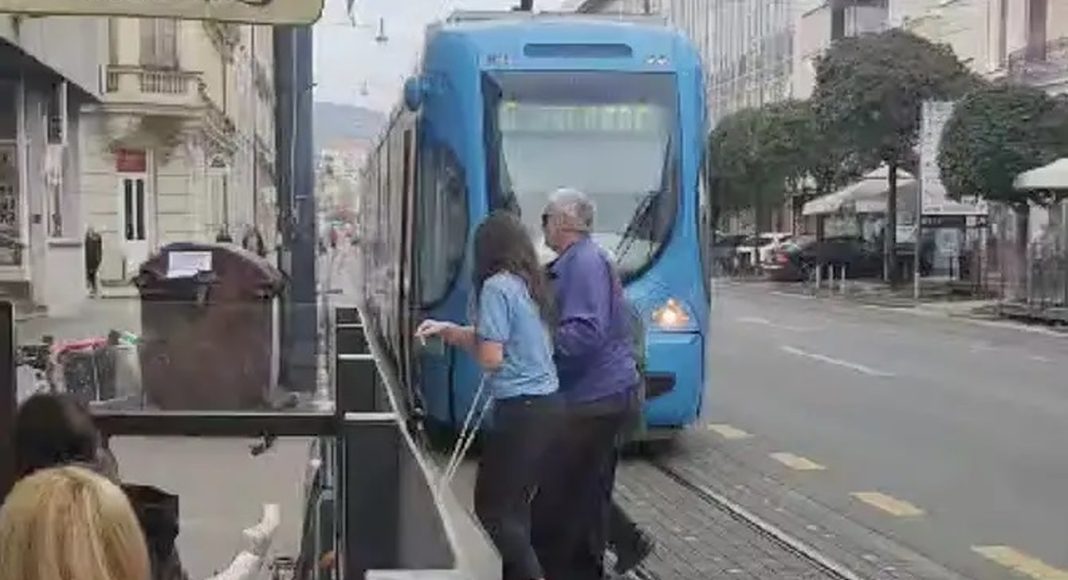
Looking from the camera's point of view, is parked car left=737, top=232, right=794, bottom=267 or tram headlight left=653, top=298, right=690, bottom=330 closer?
tram headlight left=653, top=298, right=690, bottom=330

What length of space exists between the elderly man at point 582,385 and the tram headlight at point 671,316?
4767 millimetres

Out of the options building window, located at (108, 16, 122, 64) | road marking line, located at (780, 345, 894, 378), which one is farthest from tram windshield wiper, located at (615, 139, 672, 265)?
building window, located at (108, 16, 122, 64)

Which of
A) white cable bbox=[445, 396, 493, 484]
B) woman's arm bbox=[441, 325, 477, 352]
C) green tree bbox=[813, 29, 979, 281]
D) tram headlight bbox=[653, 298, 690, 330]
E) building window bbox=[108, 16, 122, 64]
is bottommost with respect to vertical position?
white cable bbox=[445, 396, 493, 484]

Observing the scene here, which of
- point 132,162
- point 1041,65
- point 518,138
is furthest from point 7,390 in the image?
point 1041,65

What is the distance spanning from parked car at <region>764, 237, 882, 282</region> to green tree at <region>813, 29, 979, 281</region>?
7145 millimetres

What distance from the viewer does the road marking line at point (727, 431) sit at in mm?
14219

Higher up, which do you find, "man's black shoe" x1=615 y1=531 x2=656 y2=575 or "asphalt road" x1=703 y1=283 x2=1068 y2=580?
"man's black shoe" x1=615 y1=531 x2=656 y2=575

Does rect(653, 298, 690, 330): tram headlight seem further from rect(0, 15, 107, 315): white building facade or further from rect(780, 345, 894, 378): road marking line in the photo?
Result: rect(0, 15, 107, 315): white building facade

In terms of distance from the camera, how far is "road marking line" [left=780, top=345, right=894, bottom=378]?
19984mm

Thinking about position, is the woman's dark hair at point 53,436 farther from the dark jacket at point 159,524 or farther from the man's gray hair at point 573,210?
the man's gray hair at point 573,210

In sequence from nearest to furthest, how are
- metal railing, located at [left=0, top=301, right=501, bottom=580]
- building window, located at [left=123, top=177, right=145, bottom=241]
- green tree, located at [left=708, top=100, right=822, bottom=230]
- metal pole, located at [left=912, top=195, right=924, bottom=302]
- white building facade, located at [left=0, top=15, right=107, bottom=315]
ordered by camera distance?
metal railing, located at [left=0, top=301, right=501, bottom=580], white building facade, located at [left=0, top=15, right=107, bottom=315], metal pole, located at [left=912, top=195, right=924, bottom=302], building window, located at [left=123, top=177, right=145, bottom=241], green tree, located at [left=708, top=100, right=822, bottom=230]

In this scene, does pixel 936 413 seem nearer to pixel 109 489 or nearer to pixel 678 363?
pixel 678 363

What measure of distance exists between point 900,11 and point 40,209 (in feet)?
141

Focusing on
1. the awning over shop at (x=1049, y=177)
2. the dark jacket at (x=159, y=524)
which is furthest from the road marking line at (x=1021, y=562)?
the awning over shop at (x=1049, y=177)
